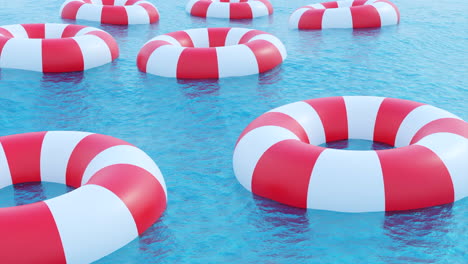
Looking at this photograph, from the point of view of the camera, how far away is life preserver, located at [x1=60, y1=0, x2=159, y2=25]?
26.1ft

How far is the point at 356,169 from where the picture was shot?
317 cm

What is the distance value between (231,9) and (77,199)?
19.3 ft

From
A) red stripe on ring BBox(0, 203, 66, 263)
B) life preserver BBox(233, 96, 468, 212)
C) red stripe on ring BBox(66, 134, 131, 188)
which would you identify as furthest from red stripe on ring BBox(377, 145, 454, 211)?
red stripe on ring BBox(0, 203, 66, 263)

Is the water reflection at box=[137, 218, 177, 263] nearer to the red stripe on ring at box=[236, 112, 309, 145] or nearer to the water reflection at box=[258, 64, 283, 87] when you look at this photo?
the red stripe on ring at box=[236, 112, 309, 145]

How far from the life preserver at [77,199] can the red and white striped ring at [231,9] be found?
16.9ft

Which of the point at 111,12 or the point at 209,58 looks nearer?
the point at 209,58

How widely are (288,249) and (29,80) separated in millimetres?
3556

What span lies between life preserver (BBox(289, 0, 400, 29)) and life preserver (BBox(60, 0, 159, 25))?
A: 1.91 m

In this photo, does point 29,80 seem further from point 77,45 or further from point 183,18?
point 183,18

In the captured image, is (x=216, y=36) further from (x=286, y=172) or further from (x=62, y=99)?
(x=286, y=172)

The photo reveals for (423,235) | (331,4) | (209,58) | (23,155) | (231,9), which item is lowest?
(423,235)

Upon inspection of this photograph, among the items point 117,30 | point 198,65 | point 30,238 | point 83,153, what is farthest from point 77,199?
point 117,30

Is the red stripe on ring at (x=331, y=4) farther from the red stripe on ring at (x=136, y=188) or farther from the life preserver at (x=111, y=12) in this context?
the red stripe on ring at (x=136, y=188)

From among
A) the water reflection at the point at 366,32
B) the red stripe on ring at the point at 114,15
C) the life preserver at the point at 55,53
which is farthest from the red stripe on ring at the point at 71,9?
the water reflection at the point at 366,32
